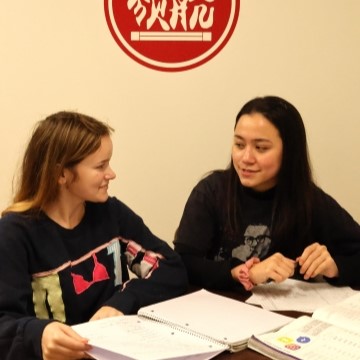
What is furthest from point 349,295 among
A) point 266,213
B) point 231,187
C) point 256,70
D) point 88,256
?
point 256,70

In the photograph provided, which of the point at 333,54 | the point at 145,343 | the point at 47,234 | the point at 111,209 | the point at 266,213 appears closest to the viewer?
the point at 145,343

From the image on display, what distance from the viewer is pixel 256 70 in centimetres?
218

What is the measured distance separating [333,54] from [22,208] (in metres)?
1.46

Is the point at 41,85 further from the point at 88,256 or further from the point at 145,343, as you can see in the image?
the point at 145,343

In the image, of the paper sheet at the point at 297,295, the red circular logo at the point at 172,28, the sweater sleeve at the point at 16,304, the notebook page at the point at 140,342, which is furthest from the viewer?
the red circular logo at the point at 172,28

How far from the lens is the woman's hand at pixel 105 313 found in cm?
126

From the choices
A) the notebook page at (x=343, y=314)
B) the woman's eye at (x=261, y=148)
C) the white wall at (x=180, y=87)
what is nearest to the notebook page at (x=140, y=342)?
the notebook page at (x=343, y=314)

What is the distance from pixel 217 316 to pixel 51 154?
579 mm

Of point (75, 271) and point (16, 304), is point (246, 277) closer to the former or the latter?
point (75, 271)

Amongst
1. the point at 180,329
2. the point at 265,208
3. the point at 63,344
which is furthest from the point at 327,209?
the point at 63,344

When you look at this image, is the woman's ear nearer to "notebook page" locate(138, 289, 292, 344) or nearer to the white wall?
"notebook page" locate(138, 289, 292, 344)

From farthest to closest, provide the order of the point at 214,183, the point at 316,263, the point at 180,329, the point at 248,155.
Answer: the point at 214,183 → the point at 248,155 → the point at 316,263 → the point at 180,329

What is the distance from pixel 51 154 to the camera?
132 centimetres

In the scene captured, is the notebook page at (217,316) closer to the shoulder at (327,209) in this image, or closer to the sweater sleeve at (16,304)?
the sweater sleeve at (16,304)
